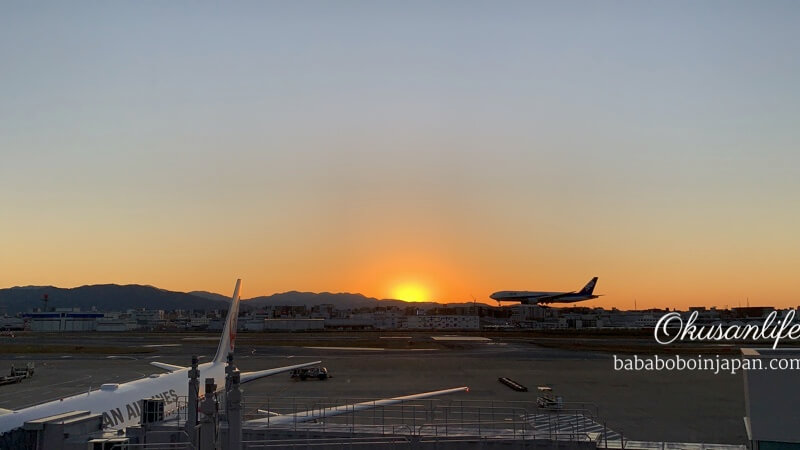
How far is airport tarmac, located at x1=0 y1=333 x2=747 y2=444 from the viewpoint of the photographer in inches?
1734

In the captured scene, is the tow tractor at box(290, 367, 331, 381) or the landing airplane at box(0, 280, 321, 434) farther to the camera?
the tow tractor at box(290, 367, 331, 381)

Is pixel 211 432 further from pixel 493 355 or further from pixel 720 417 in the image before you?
pixel 493 355

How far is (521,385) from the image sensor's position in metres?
61.4

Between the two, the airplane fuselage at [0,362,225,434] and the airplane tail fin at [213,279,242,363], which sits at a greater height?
the airplane tail fin at [213,279,242,363]

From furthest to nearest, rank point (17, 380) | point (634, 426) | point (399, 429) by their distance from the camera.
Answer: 1. point (17, 380)
2. point (634, 426)
3. point (399, 429)

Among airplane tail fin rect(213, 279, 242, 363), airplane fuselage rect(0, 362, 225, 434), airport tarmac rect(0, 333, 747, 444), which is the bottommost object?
airport tarmac rect(0, 333, 747, 444)

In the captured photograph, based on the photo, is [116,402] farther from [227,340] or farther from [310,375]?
[310,375]

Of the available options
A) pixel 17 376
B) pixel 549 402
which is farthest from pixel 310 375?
pixel 17 376

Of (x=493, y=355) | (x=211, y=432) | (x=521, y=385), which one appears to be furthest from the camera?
(x=493, y=355)

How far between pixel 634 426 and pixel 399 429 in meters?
20.4

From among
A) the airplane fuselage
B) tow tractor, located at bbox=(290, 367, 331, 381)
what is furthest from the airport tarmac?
the airplane fuselage

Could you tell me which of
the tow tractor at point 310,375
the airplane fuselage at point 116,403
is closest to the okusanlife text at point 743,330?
the airplane fuselage at point 116,403

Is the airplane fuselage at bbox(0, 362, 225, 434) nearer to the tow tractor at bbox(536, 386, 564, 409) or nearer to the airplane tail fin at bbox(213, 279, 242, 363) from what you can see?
the airplane tail fin at bbox(213, 279, 242, 363)

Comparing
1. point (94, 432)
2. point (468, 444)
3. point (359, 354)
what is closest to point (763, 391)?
point (468, 444)
